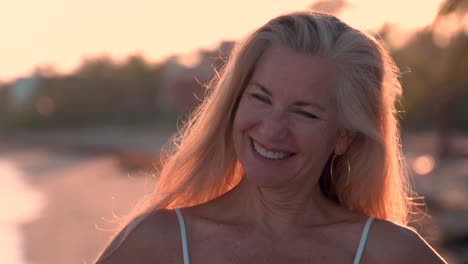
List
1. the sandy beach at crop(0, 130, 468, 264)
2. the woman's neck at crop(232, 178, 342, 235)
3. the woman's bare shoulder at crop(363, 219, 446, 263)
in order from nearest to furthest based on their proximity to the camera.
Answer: the woman's bare shoulder at crop(363, 219, 446, 263) < the woman's neck at crop(232, 178, 342, 235) < the sandy beach at crop(0, 130, 468, 264)

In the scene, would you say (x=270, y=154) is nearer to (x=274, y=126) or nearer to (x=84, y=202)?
(x=274, y=126)

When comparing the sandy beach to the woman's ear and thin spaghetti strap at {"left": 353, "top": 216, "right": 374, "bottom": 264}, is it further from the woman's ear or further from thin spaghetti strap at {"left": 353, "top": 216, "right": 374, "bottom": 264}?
thin spaghetti strap at {"left": 353, "top": 216, "right": 374, "bottom": 264}

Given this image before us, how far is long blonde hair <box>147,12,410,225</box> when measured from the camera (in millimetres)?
2625

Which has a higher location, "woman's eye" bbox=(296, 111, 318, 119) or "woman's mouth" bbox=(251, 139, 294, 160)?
"woman's eye" bbox=(296, 111, 318, 119)

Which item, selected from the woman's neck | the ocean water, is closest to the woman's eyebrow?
the woman's neck

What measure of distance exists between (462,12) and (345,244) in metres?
8.29

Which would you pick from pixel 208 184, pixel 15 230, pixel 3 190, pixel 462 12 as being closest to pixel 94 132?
pixel 3 190

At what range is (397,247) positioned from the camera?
2.61m

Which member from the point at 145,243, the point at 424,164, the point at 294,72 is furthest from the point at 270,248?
the point at 424,164

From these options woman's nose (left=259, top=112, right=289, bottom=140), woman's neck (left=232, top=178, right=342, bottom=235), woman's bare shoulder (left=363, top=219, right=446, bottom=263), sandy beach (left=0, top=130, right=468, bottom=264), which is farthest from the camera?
sandy beach (left=0, top=130, right=468, bottom=264)

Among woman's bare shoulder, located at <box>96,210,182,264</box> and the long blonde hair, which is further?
the long blonde hair

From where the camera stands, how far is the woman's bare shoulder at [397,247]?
8.53 feet

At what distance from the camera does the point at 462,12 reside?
10.5 meters

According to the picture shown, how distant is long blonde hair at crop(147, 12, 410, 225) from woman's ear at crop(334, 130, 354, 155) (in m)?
0.03
